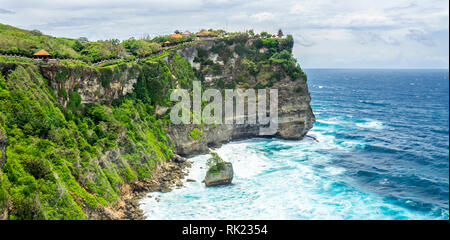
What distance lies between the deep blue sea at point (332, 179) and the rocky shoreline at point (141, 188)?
137cm

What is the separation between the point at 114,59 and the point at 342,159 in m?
48.3

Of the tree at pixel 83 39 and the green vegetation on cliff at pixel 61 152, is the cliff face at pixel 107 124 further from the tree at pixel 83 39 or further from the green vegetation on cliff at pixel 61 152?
the tree at pixel 83 39

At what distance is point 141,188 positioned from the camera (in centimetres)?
4994

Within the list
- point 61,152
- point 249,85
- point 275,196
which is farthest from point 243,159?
point 61,152

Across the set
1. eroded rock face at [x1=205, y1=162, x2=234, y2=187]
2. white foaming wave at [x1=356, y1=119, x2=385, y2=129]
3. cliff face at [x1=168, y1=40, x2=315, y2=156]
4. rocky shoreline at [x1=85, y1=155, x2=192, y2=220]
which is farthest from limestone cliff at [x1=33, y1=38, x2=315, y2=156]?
white foaming wave at [x1=356, y1=119, x2=385, y2=129]

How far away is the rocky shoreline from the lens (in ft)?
133

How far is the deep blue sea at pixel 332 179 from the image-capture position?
1802 inches

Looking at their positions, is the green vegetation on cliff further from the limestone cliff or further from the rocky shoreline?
the limestone cliff

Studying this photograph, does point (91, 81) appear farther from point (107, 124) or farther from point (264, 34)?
point (264, 34)

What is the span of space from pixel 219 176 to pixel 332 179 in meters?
19.8

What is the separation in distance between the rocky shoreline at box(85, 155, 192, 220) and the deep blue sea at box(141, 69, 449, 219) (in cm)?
137

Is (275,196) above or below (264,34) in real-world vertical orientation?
below
